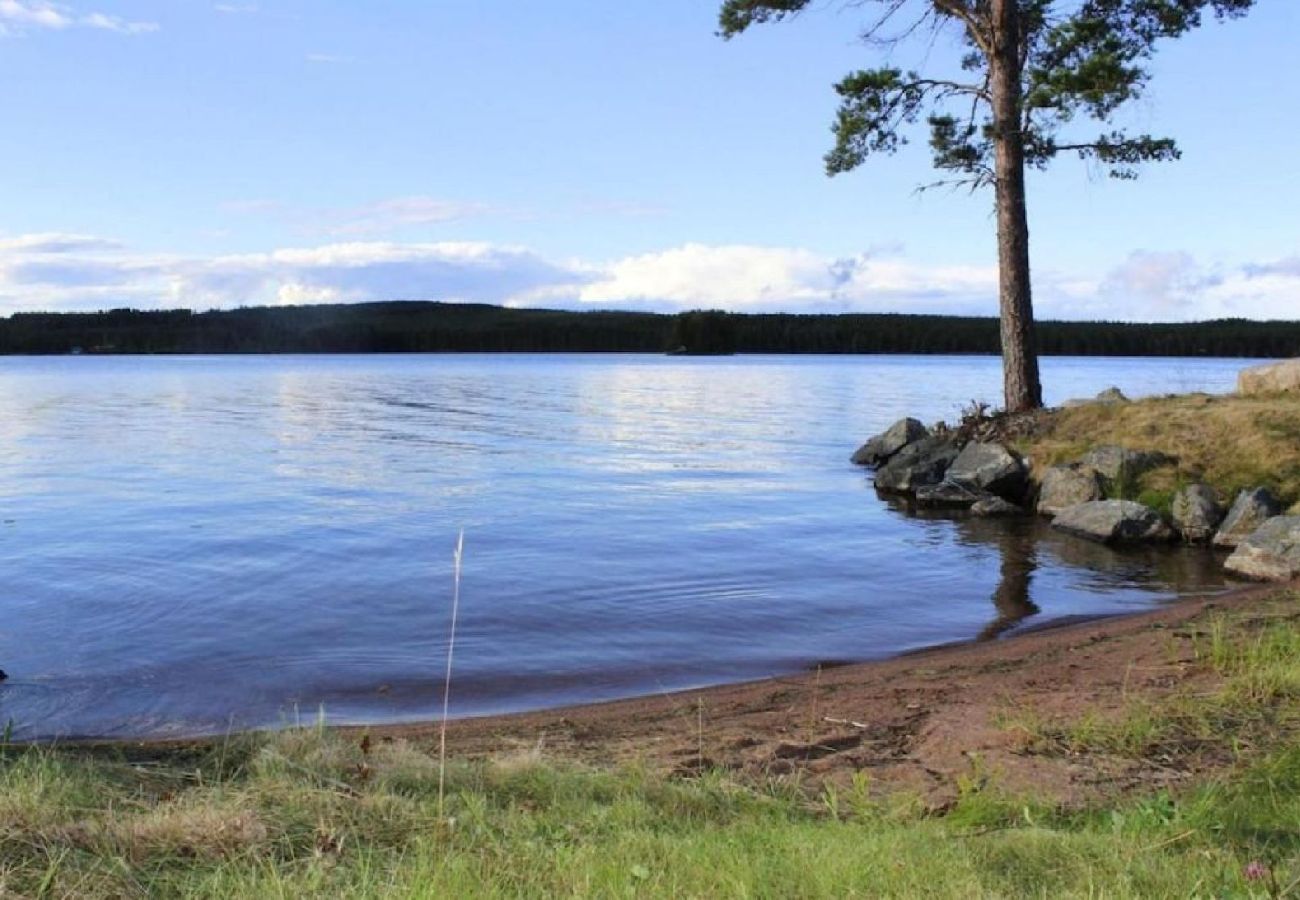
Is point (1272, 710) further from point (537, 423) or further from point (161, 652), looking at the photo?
point (537, 423)

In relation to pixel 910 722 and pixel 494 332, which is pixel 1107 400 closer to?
pixel 910 722

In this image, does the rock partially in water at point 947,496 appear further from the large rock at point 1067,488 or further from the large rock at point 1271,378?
the large rock at point 1271,378

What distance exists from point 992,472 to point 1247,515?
4.86m

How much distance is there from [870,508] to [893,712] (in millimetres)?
12314

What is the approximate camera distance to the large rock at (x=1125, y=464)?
16.6 meters

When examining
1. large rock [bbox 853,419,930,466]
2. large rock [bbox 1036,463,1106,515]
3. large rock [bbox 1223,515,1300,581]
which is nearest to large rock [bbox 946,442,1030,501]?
large rock [bbox 1036,463,1106,515]

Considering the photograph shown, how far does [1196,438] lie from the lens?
16.9 meters

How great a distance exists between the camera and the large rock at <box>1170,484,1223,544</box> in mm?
14867

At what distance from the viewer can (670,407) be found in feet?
147

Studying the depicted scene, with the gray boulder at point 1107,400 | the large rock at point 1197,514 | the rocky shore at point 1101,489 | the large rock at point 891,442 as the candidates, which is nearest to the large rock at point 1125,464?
the rocky shore at point 1101,489

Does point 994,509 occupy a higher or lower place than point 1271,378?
lower

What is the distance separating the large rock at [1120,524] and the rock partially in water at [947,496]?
125 inches

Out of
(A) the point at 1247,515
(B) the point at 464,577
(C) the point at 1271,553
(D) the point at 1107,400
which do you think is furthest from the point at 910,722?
(D) the point at 1107,400

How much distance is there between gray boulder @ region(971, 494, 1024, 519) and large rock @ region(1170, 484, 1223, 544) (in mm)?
2997
